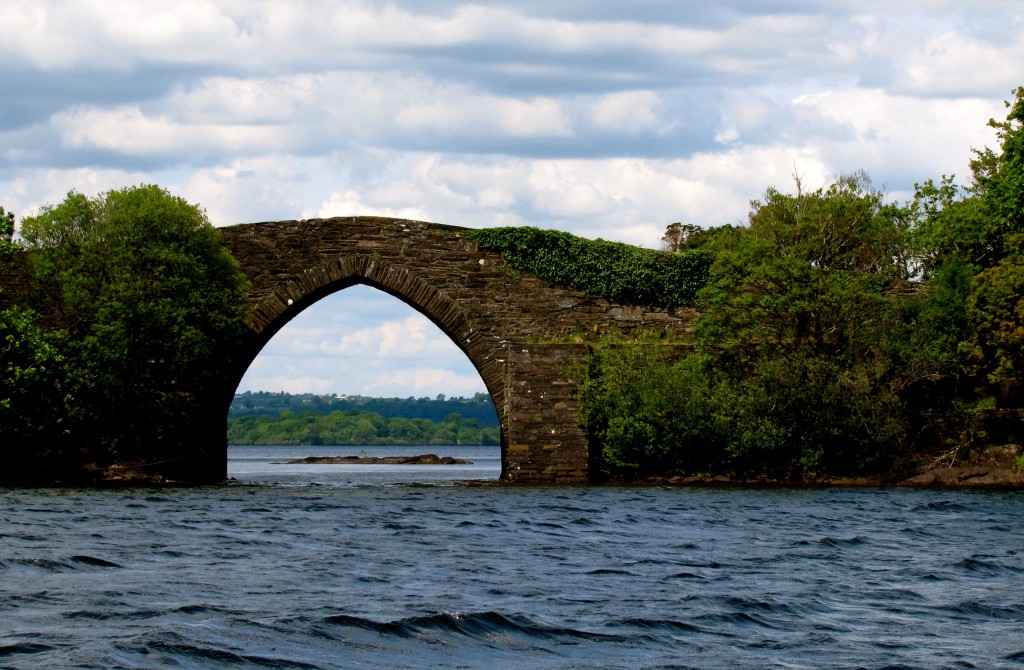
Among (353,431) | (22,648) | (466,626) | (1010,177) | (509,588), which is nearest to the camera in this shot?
(22,648)

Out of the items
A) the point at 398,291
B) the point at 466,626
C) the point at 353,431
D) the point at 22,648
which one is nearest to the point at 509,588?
Result: the point at 466,626

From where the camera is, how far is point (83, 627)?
9555 millimetres

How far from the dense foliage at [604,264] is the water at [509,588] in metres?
10.4

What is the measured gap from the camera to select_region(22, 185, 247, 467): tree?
90.5ft

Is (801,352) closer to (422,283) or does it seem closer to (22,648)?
(422,283)

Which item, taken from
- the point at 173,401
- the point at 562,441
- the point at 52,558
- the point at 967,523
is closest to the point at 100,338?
the point at 173,401

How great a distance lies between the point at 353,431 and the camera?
141m

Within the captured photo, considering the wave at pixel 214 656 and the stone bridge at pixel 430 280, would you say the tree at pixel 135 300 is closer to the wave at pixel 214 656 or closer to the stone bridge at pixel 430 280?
the stone bridge at pixel 430 280

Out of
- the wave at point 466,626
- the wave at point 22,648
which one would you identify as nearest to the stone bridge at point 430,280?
the wave at point 466,626

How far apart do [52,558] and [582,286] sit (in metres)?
18.9

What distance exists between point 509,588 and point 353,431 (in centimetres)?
12969

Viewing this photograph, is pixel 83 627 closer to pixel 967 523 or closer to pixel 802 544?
pixel 802 544

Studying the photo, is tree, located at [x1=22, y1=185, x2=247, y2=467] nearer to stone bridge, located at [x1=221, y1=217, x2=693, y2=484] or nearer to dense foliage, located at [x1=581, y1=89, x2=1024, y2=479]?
stone bridge, located at [x1=221, y1=217, x2=693, y2=484]

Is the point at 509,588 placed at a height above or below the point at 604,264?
below
